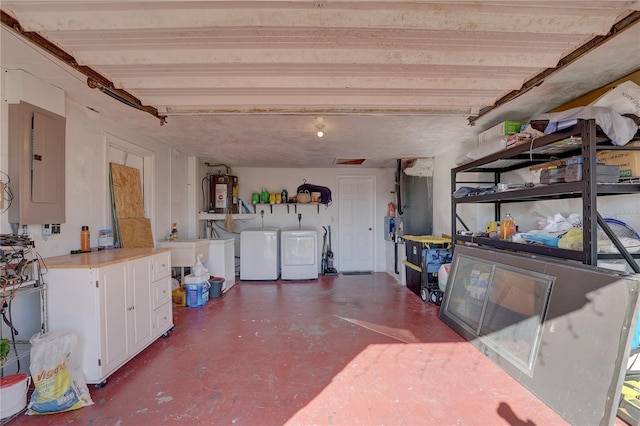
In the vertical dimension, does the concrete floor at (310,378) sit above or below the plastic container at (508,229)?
below

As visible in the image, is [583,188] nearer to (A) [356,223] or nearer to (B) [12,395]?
→ (B) [12,395]

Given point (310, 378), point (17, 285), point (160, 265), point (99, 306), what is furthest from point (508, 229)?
point (17, 285)

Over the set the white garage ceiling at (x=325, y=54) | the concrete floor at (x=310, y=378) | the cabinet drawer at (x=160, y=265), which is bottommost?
the concrete floor at (x=310, y=378)

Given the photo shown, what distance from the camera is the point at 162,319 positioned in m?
2.74

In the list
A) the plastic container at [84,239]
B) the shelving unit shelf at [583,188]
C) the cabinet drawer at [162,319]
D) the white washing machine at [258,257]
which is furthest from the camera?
the white washing machine at [258,257]

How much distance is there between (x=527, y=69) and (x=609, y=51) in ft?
1.32

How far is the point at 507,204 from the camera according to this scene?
3354 millimetres

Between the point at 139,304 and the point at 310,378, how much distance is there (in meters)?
1.51

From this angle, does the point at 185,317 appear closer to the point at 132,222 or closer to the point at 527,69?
the point at 132,222

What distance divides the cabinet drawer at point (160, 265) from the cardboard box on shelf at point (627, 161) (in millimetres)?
3672

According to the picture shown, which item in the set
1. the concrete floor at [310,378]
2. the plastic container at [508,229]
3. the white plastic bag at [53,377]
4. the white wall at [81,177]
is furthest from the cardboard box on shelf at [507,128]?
the white wall at [81,177]

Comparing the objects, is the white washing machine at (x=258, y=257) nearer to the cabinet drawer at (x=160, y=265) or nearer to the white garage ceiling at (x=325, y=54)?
the cabinet drawer at (x=160, y=265)

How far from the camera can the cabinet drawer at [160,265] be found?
8.52ft

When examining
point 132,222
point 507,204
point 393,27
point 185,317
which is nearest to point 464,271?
point 507,204
